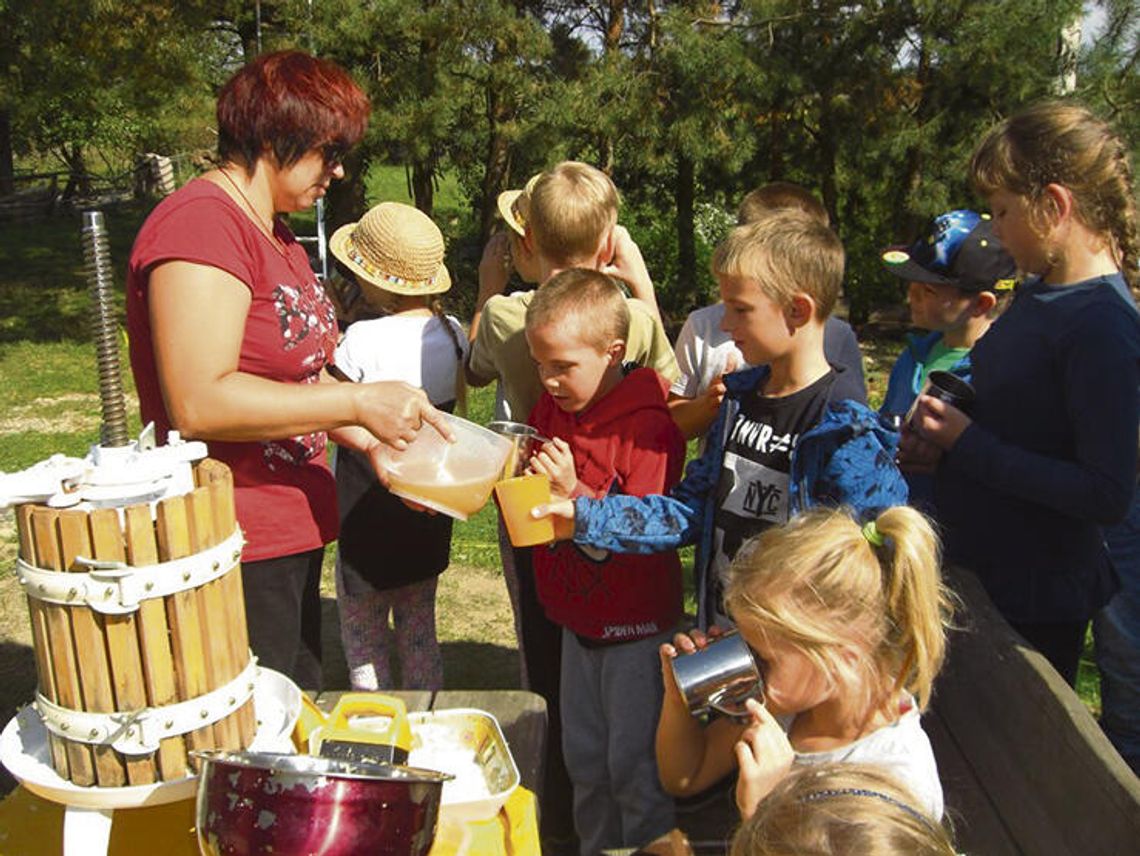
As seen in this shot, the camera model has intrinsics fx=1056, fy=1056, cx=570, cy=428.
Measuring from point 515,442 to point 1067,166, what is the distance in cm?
120

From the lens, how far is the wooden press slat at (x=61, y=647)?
1.37 m

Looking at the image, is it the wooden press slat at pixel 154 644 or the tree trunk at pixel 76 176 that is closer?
the wooden press slat at pixel 154 644

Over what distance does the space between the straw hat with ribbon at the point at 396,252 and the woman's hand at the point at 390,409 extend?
1120 millimetres

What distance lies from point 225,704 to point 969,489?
1551 mm

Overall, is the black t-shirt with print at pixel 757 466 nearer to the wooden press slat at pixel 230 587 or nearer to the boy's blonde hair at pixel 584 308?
the boy's blonde hair at pixel 584 308

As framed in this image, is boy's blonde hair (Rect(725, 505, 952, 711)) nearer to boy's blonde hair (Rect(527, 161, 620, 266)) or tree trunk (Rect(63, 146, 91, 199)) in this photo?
boy's blonde hair (Rect(527, 161, 620, 266))

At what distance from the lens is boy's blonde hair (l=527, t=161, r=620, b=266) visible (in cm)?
271

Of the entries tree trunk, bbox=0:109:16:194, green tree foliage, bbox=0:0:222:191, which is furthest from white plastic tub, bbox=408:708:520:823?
tree trunk, bbox=0:109:16:194

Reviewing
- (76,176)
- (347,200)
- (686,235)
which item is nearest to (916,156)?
(686,235)

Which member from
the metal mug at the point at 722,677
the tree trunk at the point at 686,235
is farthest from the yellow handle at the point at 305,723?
the tree trunk at the point at 686,235

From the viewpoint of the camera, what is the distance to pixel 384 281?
2996 mm

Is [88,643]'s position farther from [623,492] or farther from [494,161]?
[494,161]

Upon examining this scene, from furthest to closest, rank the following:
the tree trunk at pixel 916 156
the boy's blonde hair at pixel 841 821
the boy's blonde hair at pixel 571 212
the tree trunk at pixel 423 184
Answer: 1. the tree trunk at pixel 423 184
2. the tree trunk at pixel 916 156
3. the boy's blonde hair at pixel 571 212
4. the boy's blonde hair at pixel 841 821

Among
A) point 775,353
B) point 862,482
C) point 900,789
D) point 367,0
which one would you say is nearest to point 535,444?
point 775,353
